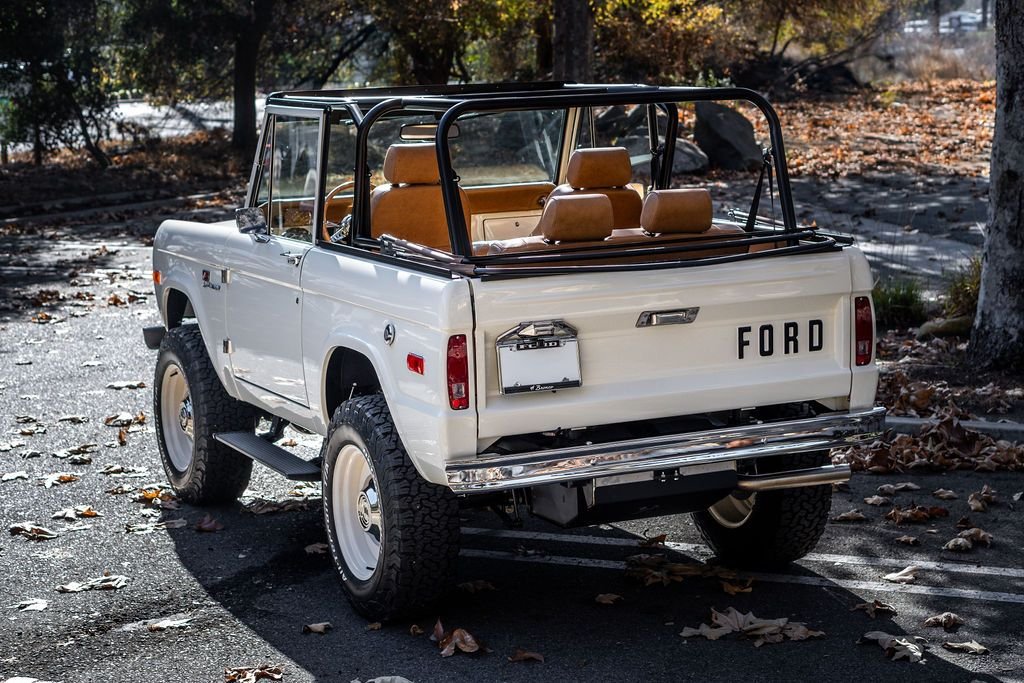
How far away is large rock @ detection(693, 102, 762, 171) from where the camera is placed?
76.5 feet

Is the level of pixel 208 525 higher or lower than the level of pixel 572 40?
lower

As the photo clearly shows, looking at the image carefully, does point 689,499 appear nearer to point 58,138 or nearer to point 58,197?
point 58,197

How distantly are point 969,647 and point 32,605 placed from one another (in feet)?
12.5

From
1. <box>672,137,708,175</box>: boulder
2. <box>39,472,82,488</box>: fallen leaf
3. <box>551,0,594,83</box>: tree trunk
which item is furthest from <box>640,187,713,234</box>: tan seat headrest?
<box>672,137,708,175</box>: boulder

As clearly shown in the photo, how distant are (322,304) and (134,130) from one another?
24.4 meters

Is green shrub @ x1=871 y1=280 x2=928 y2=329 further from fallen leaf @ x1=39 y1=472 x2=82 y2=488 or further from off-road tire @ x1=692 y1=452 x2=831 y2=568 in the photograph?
fallen leaf @ x1=39 y1=472 x2=82 y2=488

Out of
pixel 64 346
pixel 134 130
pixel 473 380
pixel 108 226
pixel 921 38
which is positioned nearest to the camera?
pixel 473 380

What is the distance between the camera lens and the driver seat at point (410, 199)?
598 cm

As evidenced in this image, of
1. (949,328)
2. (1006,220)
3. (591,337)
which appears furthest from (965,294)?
(591,337)

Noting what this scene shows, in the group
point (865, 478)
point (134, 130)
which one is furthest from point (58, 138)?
point (865, 478)

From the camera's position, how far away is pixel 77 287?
14.6 metres

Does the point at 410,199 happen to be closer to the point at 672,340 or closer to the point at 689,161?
the point at 672,340

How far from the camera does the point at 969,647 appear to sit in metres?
4.88

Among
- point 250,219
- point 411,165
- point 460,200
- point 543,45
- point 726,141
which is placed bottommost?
point 726,141
